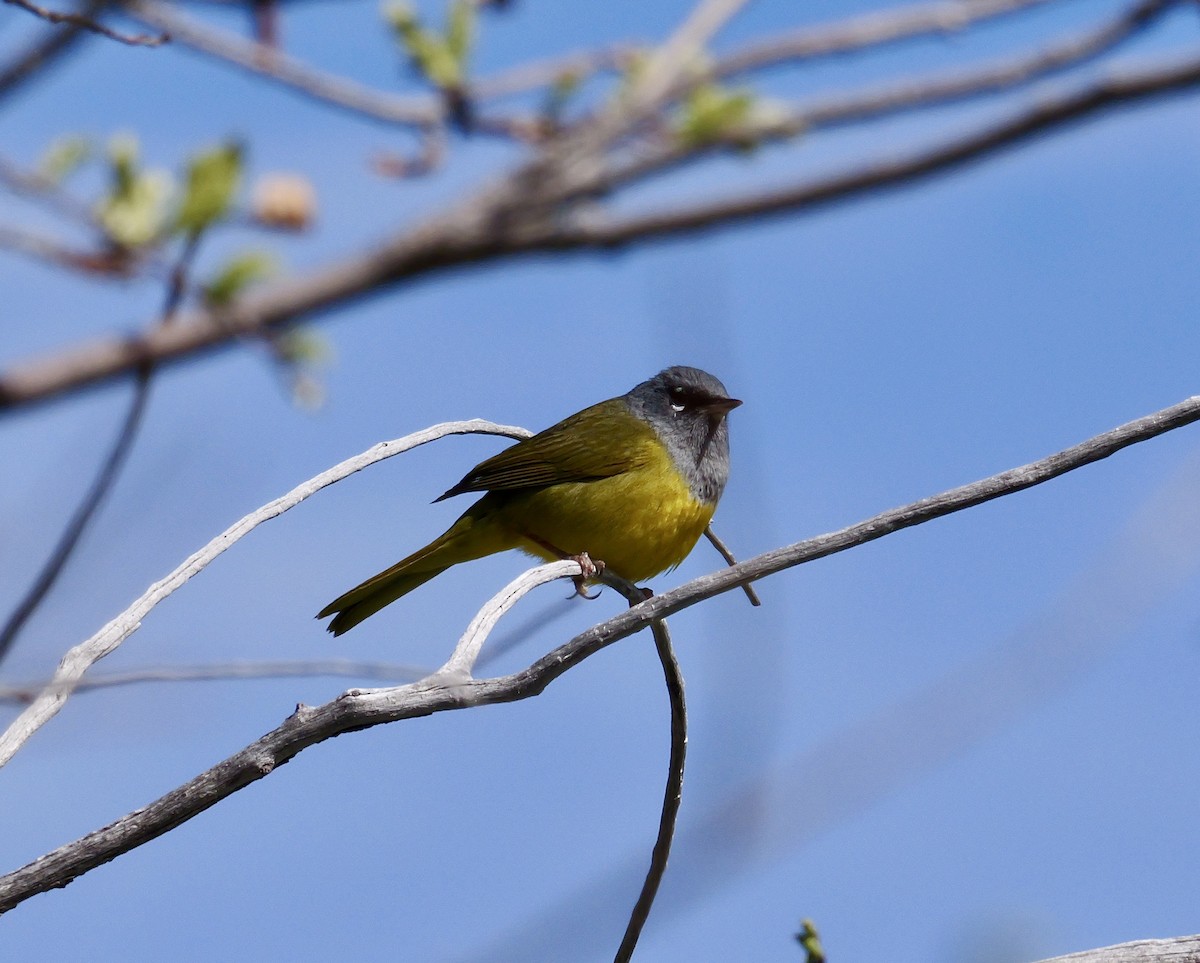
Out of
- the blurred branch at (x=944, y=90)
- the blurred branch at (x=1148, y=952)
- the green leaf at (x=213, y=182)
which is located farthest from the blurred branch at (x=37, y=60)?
the blurred branch at (x=1148, y=952)

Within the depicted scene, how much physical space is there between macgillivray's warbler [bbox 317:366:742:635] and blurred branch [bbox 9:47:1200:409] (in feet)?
2.74

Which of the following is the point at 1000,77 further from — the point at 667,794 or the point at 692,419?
the point at 667,794

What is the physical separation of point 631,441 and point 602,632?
362cm

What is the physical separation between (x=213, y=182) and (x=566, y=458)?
1.79 m

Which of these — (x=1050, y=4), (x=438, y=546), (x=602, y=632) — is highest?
(x=1050, y=4)

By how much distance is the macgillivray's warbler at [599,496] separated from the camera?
17.6ft

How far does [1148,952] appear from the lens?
7.54 ft

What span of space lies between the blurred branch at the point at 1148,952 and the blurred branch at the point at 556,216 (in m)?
3.76

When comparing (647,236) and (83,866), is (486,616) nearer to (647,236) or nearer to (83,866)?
(83,866)

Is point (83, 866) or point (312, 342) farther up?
point (312, 342)

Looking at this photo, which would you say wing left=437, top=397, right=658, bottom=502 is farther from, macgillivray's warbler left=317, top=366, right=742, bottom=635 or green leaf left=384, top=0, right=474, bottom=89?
green leaf left=384, top=0, right=474, bottom=89

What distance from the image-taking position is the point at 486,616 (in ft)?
9.17

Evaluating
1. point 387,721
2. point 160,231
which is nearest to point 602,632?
point 387,721

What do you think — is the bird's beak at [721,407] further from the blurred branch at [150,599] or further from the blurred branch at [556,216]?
the blurred branch at [150,599]
